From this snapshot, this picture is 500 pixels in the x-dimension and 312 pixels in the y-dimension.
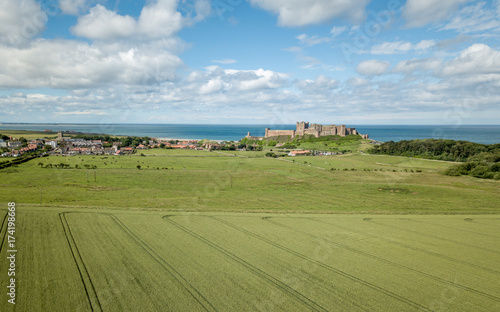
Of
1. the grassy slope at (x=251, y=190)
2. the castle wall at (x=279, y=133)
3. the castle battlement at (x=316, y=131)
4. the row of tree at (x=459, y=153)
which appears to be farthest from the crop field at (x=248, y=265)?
the castle wall at (x=279, y=133)

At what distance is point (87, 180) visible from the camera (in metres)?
47.4

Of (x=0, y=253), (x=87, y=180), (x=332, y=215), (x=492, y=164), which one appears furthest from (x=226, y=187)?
(x=492, y=164)

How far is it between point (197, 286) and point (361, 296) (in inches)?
304

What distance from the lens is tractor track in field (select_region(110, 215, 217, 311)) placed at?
11.6 metres

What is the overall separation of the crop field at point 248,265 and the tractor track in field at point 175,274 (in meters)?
0.05

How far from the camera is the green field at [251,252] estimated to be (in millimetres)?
11945

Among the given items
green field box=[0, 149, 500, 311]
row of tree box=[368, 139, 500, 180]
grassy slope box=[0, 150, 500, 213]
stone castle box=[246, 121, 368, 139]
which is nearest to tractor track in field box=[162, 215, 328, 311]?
green field box=[0, 149, 500, 311]

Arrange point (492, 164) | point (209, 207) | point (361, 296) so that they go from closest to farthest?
1. point (361, 296)
2. point (209, 207)
3. point (492, 164)

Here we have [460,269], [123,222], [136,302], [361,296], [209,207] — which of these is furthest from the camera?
[209,207]

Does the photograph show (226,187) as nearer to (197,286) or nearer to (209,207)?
(209,207)

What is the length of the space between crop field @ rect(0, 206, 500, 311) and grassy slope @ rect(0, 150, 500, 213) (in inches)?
264

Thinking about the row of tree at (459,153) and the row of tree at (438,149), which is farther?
the row of tree at (438,149)

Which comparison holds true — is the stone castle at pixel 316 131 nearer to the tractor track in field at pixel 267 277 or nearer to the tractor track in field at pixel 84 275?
the tractor track in field at pixel 267 277

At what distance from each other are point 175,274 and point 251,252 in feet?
16.4
